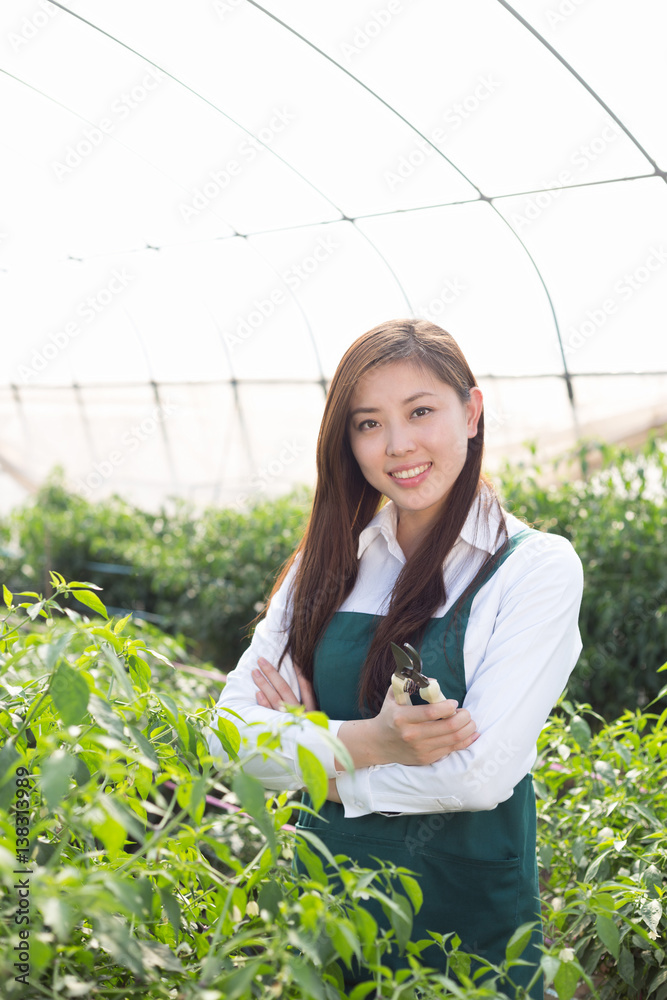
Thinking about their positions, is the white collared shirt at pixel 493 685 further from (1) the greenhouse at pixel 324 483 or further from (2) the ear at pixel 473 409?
(2) the ear at pixel 473 409

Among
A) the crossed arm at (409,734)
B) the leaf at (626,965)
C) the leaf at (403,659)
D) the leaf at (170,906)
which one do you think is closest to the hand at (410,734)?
the crossed arm at (409,734)

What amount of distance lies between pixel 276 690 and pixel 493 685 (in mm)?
478

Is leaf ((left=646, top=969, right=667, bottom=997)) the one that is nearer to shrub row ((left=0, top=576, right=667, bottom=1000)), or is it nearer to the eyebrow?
shrub row ((left=0, top=576, right=667, bottom=1000))

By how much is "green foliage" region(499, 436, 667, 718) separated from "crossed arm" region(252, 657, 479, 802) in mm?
2198

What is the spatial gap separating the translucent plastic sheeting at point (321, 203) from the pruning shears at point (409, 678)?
3957mm

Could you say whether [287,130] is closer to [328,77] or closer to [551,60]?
[328,77]

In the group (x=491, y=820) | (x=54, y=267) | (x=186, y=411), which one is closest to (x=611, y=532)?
(x=491, y=820)

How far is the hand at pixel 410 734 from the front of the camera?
123cm

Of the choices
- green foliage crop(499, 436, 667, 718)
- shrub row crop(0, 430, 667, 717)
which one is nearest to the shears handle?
shrub row crop(0, 430, 667, 717)

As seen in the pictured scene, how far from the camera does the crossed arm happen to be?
Answer: 48.3 inches

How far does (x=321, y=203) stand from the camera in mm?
6242

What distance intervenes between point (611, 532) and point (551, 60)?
2557 millimetres

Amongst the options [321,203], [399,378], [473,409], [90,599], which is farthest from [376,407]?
[321,203]

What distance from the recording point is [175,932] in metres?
0.92
